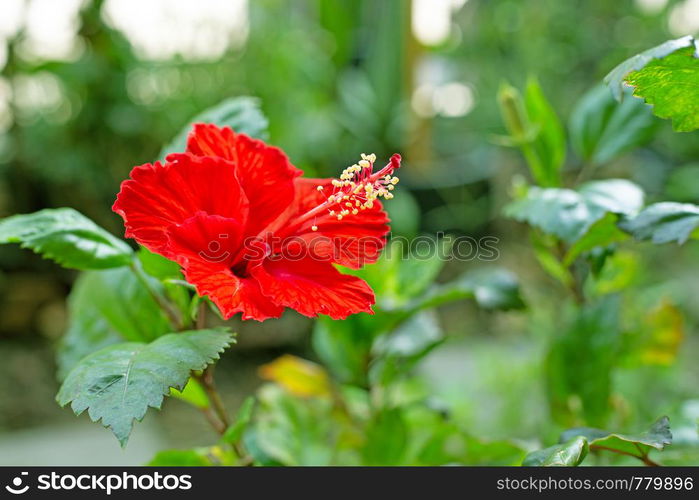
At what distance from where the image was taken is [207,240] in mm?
383

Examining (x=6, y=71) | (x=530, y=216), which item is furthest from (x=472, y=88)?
(x=530, y=216)

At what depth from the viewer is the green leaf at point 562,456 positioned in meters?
0.36

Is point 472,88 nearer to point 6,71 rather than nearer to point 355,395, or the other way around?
point 6,71

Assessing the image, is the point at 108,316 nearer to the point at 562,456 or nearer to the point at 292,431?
the point at 292,431

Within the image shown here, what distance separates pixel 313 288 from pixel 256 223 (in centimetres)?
6

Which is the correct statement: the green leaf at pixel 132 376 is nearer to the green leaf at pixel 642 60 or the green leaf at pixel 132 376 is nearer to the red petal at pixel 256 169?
the red petal at pixel 256 169

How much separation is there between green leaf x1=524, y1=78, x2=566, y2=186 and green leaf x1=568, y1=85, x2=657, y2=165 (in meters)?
0.03

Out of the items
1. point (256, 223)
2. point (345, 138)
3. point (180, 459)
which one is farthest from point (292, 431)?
point (345, 138)

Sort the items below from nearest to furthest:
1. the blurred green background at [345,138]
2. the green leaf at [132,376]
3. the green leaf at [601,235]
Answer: the green leaf at [132,376]
the green leaf at [601,235]
the blurred green background at [345,138]

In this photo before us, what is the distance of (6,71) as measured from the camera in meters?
1.42

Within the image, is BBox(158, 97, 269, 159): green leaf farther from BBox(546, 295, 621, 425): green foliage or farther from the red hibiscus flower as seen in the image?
BBox(546, 295, 621, 425): green foliage

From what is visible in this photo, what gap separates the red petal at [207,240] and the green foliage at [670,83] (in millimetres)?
213
